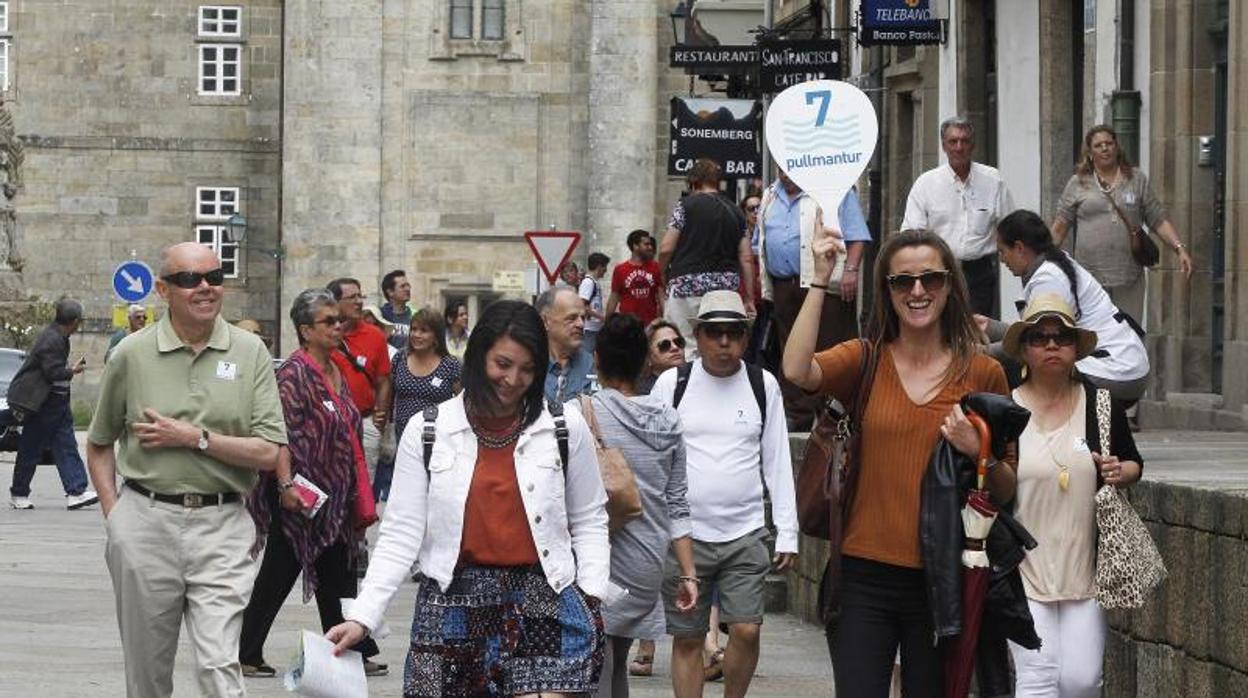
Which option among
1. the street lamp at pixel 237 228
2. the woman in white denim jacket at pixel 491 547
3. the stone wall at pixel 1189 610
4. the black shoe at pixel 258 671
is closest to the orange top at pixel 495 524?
the woman in white denim jacket at pixel 491 547

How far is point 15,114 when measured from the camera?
212 feet

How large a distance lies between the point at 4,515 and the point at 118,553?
15577mm

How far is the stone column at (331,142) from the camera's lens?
195ft

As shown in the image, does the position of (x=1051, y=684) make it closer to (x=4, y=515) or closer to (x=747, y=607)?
(x=747, y=607)

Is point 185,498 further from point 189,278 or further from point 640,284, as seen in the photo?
point 640,284

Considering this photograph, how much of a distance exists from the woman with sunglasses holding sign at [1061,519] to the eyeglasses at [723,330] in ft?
7.50

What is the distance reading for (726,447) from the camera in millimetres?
11047

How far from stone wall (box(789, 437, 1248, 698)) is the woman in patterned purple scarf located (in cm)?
354

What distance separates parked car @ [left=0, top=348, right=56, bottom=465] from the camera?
115 ft

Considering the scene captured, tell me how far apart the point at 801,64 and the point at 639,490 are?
1562 centimetres

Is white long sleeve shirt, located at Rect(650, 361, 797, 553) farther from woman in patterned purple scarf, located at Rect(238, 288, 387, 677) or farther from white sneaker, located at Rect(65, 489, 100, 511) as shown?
white sneaker, located at Rect(65, 489, 100, 511)

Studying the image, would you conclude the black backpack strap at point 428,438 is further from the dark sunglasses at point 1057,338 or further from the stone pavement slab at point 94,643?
the stone pavement slab at point 94,643

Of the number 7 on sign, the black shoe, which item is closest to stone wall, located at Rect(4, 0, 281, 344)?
the black shoe

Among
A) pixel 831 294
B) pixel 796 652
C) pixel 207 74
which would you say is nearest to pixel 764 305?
pixel 831 294
